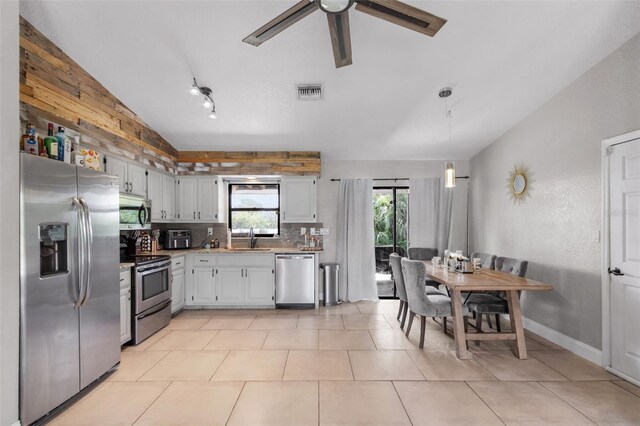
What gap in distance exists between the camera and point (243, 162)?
493 centimetres

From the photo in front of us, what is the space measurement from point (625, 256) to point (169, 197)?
18.2ft

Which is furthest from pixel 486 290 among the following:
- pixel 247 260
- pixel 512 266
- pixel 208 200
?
pixel 208 200

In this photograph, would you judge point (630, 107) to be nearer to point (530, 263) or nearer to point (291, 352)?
point (530, 263)

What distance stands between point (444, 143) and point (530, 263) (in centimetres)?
208

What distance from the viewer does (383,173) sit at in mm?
5344

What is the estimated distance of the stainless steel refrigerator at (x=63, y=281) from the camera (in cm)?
196

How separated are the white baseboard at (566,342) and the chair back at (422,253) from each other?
1.47 metres

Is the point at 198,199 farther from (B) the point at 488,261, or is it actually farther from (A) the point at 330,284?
(B) the point at 488,261

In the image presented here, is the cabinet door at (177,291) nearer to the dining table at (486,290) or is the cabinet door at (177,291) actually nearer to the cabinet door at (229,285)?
the cabinet door at (229,285)

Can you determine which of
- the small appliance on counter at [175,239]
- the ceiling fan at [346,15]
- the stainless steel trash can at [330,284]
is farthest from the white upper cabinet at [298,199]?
the ceiling fan at [346,15]

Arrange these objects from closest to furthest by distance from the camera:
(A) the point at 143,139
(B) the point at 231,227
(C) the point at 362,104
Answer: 1. (C) the point at 362,104
2. (A) the point at 143,139
3. (B) the point at 231,227

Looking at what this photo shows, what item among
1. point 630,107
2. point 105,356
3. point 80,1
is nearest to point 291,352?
point 105,356

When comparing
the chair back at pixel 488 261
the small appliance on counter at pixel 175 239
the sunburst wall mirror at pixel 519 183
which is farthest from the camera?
the small appliance on counter at pixel 175 239

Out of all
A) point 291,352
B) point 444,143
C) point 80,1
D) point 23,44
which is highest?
point 80,1
